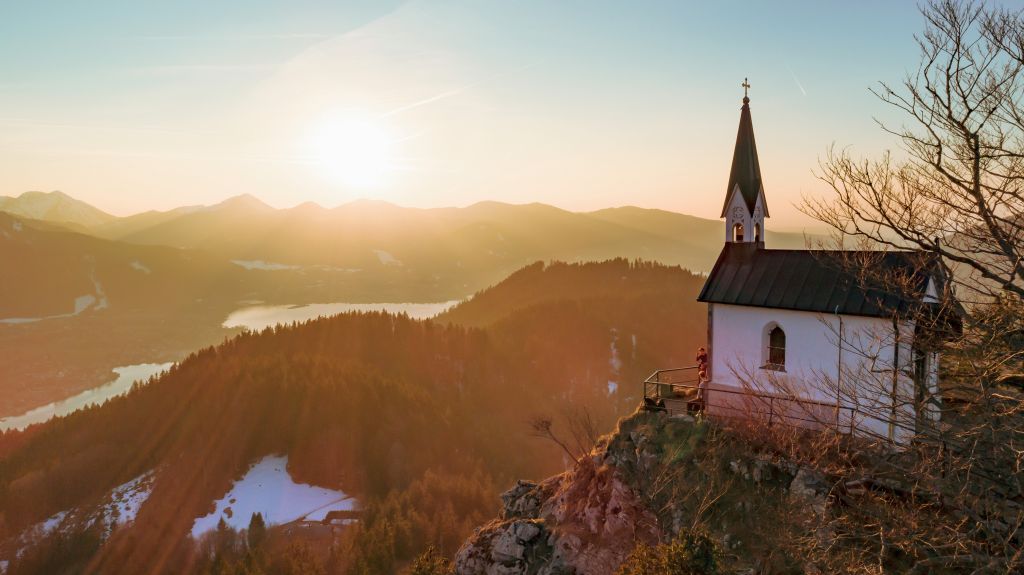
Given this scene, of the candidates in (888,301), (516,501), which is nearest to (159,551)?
(516,501)

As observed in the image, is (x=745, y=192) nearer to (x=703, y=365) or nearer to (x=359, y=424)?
(x=703, y=365)

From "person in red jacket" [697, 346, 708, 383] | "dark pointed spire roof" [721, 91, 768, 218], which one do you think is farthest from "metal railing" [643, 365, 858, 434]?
"dark pointed spire roof" [721, 91, 768, 218]

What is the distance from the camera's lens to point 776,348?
25000 millimetres

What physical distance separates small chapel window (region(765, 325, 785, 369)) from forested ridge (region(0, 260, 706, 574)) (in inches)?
2775

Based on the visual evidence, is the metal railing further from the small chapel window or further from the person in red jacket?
the small chapel window

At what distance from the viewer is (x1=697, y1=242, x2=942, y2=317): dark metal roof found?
861 inches

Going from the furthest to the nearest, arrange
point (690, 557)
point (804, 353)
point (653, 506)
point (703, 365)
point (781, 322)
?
1. point (703, 365)
2. point (781, 322)
3. point (804, 353)
4. point (653, 506)
5. point (690, 557)

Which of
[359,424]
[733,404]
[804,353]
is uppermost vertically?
[804,353]

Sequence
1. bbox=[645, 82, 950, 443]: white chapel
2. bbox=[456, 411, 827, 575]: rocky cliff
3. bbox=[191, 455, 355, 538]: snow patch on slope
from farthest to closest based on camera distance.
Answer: bbox=[191, 455, 355, 538]: snow patch on slope → bbox=[645, 82, 950, 443]: white chapel → bbox=[456, 411, 827, 575]: rocky cliff

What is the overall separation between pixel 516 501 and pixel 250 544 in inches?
3227

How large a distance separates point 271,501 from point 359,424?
2497 centimetres

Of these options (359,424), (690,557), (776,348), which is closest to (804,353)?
(776,348)

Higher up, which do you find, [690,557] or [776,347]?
[776,347]

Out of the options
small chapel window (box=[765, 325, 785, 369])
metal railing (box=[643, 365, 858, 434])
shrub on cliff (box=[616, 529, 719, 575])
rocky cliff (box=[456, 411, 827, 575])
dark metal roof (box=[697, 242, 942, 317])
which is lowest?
rocky cliff (box=[456, 411, 827, 575])
